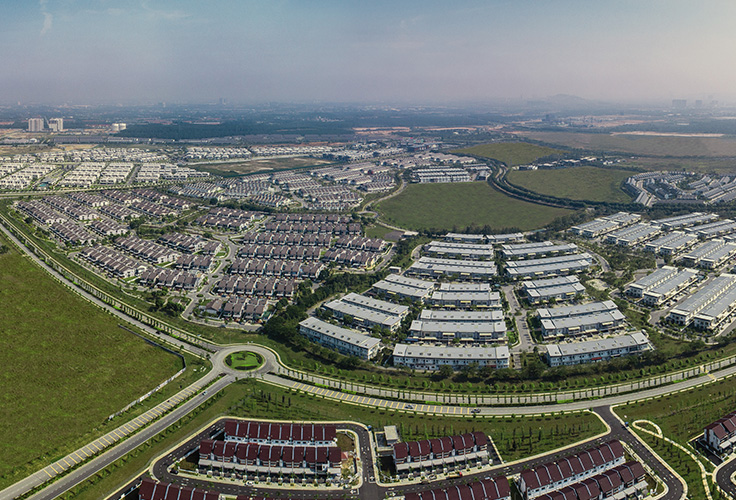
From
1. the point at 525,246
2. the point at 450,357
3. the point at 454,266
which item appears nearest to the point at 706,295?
the point at 525,246

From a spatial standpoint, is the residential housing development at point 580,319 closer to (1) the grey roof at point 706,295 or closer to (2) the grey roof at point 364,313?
(1) the grey roof at point 706,295

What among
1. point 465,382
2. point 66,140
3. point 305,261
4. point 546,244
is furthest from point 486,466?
point 66,140

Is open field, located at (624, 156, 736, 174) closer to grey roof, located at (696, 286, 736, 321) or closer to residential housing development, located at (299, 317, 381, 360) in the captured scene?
grey roof, located at (696, 286, 736, 321)

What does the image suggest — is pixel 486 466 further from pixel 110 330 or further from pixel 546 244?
pixel 546 244

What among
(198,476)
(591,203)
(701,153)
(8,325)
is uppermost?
(701,153)

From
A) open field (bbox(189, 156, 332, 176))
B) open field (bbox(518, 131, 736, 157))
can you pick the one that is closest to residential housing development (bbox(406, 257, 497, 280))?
open field (bbox(189, 156, 332, 176))

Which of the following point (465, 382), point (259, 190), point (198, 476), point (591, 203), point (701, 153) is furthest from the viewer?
point (701, 153)

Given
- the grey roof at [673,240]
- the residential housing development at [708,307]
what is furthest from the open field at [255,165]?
the residential housing development at [708,307]
